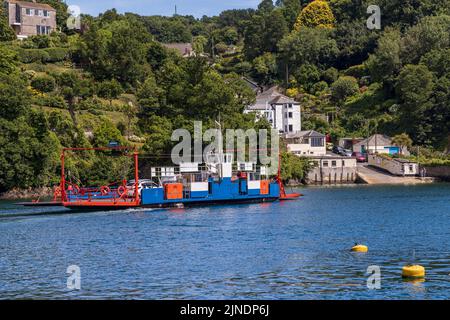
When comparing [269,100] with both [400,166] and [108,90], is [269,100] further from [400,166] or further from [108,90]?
[400,166]

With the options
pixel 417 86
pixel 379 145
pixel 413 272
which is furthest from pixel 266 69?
pixel 413 272

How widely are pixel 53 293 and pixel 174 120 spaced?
264ft

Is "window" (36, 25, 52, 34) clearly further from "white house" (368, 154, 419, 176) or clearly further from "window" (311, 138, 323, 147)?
"white house" (368, 154, 419, 176)

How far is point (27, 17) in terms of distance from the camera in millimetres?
167500

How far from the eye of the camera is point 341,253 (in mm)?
50625

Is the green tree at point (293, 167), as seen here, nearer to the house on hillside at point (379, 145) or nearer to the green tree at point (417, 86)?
the house on hillside at point (379, 145)

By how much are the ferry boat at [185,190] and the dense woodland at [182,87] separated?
18.7 m

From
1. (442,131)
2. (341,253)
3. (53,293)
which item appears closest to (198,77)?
(442,131)

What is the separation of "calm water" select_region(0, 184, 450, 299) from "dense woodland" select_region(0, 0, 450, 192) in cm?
2348

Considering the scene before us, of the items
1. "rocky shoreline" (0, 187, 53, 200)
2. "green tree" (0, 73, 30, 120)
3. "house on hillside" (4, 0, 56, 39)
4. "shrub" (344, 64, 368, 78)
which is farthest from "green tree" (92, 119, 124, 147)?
"shrub" (344, 64, 368, 78)

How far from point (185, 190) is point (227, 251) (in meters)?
33.8

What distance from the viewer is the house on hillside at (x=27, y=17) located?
16638 cm

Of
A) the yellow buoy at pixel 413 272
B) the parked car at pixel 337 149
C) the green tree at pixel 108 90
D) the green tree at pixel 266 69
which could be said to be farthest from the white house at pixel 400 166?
the yellow buoy at pixel 413 272
